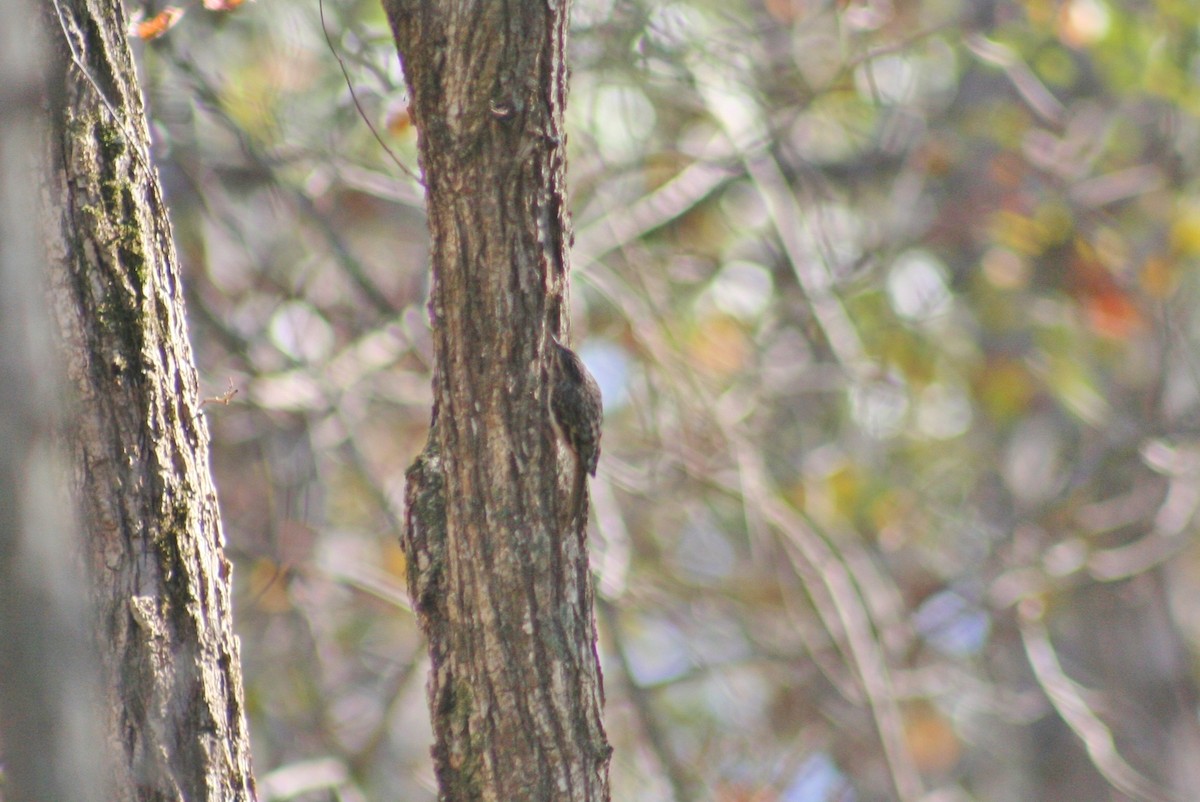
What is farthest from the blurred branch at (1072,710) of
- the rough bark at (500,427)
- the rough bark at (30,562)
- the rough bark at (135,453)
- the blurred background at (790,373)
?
the rough bark at (30,562)

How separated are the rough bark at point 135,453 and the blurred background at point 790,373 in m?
2.01

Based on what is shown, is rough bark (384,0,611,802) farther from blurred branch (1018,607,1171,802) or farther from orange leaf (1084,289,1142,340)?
orange leaf (1084,289,1142,340)

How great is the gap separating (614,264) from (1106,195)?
249cm

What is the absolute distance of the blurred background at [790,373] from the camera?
13.7 ft

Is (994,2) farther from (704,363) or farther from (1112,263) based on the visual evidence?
(704,363)

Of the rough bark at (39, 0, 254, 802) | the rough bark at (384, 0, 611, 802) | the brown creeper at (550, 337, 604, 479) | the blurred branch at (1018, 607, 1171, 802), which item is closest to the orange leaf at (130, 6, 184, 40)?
the rough bark at (39, 0, 254, 802)

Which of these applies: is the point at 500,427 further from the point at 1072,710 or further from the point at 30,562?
the point at 1072,710

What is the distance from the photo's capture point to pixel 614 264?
474 centimetres

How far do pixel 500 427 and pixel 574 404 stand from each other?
0.29 feet

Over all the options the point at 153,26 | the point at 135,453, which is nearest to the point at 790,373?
the point at 153,26

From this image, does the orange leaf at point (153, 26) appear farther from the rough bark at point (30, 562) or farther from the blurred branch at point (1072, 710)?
the blurred branch at point (1072, 710)

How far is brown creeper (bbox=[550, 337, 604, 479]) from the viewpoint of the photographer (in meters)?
1.49

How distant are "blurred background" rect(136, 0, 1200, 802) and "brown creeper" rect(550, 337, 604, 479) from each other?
2.11 m

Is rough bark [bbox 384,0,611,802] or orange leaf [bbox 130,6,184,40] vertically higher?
orange leaf [bbox 130,6,184,40]
